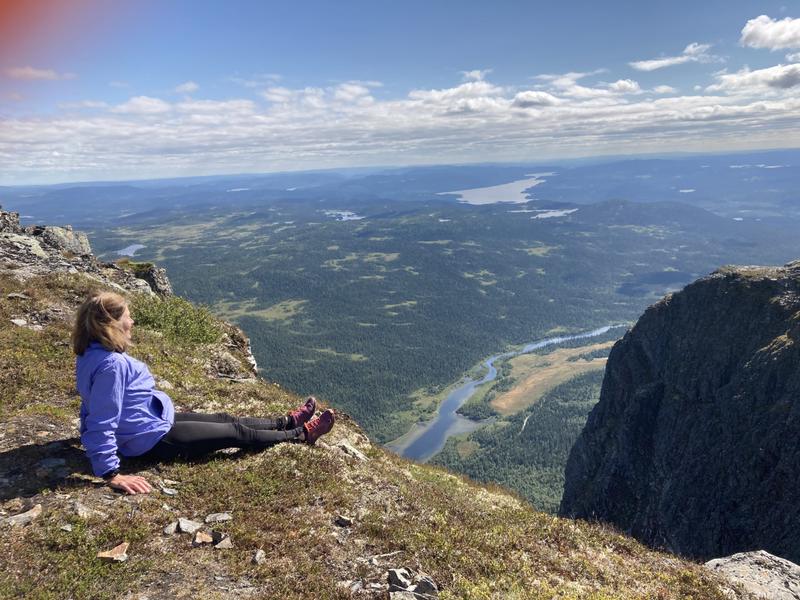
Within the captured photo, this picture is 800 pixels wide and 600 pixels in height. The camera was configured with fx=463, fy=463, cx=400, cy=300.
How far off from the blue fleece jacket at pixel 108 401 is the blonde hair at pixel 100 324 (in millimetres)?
185

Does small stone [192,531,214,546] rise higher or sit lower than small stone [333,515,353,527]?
higher

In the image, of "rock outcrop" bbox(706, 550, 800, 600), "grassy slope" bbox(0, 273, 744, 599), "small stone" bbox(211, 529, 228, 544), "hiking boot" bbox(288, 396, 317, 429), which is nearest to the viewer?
"grassy slope" bbox(0, 273, 744, 599)

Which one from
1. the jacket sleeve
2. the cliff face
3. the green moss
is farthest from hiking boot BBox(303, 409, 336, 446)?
the cliff face

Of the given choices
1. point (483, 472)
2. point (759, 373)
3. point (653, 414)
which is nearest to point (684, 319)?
point (653, 414)

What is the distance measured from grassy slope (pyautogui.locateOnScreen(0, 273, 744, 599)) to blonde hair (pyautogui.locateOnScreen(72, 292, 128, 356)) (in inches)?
138

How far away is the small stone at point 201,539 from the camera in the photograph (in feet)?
33.0

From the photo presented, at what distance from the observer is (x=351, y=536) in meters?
11.1

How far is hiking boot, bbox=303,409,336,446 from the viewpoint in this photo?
15.2 m

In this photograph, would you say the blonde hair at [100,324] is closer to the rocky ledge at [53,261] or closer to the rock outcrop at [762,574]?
the rock outcrop at [762,574]

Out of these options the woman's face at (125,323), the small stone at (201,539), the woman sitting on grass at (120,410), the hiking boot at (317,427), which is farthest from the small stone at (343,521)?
the woman's face at (125,323)

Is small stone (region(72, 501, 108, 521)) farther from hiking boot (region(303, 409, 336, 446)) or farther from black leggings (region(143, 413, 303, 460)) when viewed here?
hiking boot (region(303, 409, 336, 446))

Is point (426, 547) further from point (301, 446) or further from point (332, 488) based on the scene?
point (301, 446)

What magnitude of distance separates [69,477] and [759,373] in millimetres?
75327

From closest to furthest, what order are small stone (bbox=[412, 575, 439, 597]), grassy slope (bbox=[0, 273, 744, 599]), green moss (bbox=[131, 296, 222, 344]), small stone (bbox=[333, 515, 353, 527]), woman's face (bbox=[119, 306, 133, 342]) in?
grassy slope (bbox=[0, 273, 744, 599]), small stone (bbox=[412, 575, 439, 597]), woman's face (bbox=[119, 306, 133, 342]), small stone (bbox=[333, 515, 353, 527]), green moss (bbox=[131, 296, 222, 344])
